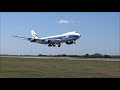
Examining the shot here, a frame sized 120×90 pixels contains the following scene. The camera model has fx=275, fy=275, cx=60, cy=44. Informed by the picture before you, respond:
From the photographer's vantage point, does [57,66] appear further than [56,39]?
Yes

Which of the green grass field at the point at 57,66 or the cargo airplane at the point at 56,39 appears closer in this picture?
the cargo airplane at the point at 56,39

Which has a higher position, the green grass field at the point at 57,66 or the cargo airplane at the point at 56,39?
the cargo airplane at the point at 56,39

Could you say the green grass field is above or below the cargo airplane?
below

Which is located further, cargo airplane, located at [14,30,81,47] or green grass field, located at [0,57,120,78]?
green grass field, located at [0,57,120,78]
